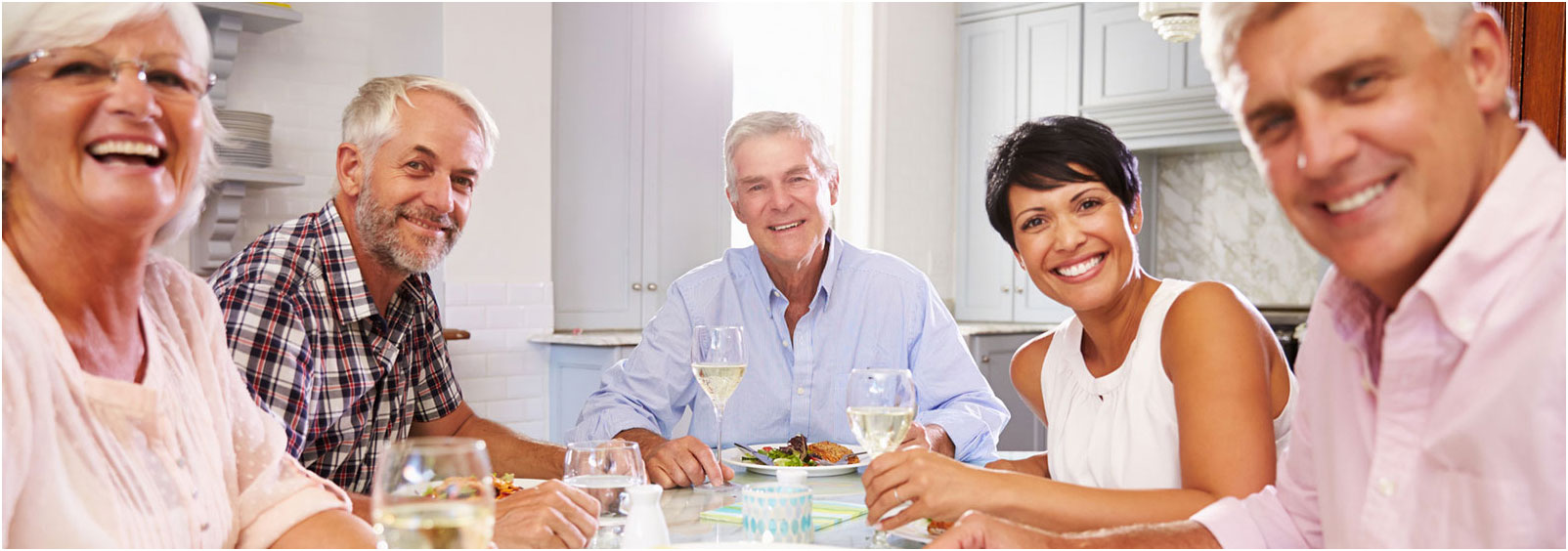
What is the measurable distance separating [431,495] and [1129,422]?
1193 millimetres

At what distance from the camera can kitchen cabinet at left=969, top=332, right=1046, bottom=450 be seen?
5.65 m

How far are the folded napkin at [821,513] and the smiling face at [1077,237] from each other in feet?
1.54

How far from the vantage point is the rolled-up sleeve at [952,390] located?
234cm

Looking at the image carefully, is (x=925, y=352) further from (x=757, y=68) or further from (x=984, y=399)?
(x=757, y=68)

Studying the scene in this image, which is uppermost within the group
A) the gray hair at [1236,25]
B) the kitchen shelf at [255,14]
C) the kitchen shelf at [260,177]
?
the kitchen shelf at [255,14]

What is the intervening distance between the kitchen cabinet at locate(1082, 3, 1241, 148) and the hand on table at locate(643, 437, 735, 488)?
4.33 metres

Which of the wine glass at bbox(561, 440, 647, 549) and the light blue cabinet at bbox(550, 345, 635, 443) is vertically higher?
the wine glass at bbox(561, 440, 647, 549)

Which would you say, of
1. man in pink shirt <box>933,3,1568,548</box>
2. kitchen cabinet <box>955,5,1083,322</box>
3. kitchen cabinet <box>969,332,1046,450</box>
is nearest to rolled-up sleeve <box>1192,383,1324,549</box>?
man in pink shirt <box>933,3,1568,548</box>

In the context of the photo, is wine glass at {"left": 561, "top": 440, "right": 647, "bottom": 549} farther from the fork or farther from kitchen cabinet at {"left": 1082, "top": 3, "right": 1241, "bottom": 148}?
kitchen cabinet at {"left": 1082, "top": 3, "right": 1241, "bottom": 148}

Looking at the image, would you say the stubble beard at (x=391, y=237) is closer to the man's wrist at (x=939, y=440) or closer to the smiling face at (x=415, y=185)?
the smiling face at (x=415, y=185)

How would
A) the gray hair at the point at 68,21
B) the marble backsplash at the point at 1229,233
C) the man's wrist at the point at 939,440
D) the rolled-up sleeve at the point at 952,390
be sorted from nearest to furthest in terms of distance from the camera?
the gray hair at the point at 68,21 → the man's wrist at the point at 939,440 → the rolled-up sleeve at the point at 952,390 → the marble backsplash at the point at 1229,233

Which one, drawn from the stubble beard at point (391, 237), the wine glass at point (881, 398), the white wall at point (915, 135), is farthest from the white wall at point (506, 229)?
the wine glass at point (881, 398)

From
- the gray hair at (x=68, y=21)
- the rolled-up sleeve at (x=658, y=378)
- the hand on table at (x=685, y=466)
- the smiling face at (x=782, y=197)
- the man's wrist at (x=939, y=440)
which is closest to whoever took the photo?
the gray hair at (x=68, y=21)

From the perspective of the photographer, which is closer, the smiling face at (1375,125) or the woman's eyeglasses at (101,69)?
the smiling face at (1375,125)
